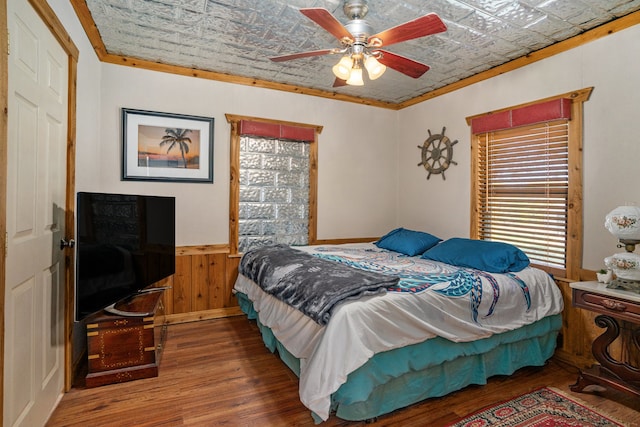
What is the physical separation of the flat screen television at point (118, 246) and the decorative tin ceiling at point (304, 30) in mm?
1377

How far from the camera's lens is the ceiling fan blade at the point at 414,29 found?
186 cm

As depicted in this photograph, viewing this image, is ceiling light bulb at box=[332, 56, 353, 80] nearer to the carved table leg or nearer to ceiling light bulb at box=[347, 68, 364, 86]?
ceiling light bulb at box=[347, 68, 364, 86]

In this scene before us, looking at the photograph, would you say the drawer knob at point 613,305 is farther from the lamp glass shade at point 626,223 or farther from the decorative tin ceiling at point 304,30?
the decorative tin ceiling at point 304,30

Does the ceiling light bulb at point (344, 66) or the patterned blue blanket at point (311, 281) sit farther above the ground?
the ceiling light bulb at point (344, 66)

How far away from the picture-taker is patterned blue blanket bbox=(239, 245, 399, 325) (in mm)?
2002

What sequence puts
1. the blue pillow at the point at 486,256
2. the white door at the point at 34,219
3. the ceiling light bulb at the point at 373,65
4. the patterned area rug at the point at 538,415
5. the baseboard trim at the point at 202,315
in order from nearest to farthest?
the white door at the point at 34,219 → the patterned area rug at the point at 538,415 → the ceiling light bulb at the point at 373,65 → the blue pillow at the point at 486,256 → the baseboard trim at the point at 202,315

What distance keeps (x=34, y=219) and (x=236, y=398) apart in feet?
5.13

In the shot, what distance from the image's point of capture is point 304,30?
275cm

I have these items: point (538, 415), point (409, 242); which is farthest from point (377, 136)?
point (538, 415)

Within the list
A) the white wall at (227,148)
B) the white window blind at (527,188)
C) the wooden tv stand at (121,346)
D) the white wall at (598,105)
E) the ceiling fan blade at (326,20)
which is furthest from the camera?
the white wall at (227,148)

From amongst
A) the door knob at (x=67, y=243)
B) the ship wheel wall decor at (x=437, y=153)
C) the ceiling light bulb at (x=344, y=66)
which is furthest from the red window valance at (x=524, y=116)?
the door knob at (x=67, y=243)

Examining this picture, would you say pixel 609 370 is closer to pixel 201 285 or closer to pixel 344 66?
pixel 344 66

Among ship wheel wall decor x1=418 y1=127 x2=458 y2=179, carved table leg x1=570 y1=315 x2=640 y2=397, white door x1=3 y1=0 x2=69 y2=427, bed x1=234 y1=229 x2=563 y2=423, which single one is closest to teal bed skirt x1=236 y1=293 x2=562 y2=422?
bed x1=234 y1=229 x2=563 y2=423

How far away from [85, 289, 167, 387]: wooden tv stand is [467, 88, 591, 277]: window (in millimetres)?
3190
